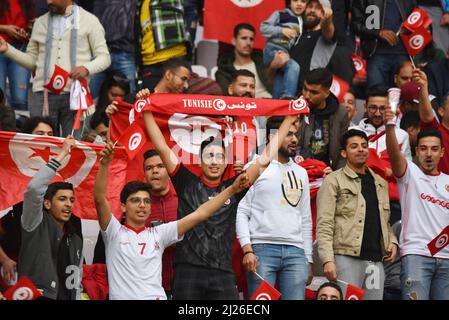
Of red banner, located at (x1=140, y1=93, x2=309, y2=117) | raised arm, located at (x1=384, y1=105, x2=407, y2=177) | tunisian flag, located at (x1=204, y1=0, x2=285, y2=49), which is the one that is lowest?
raised arm, located at (x1=384, y1=105, x2=407, y2=177)

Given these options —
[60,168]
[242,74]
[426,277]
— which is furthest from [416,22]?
[60,168]

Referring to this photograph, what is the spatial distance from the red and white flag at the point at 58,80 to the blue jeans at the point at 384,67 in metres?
4.01

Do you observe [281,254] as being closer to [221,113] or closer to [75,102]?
[221,113]

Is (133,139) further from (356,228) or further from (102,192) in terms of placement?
(356,228)

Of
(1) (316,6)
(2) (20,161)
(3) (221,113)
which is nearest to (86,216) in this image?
(2) (20,161)

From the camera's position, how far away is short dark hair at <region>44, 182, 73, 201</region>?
11.3 meters

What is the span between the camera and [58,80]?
1318 centimetres

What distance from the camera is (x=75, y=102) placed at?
12797 mm

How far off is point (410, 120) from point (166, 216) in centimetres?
358

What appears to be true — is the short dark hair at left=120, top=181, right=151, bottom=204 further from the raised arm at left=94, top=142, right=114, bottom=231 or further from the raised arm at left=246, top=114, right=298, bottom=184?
the raised arm at left=246, top=114, right=298, bottom=184

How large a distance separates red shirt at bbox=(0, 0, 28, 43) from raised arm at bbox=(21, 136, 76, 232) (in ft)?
13.7

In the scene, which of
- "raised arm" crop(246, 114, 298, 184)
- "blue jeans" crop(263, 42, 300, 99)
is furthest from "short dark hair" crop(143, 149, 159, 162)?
"blue jeans" crop(263, 42, 300, 99)

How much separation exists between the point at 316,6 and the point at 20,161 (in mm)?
4591
